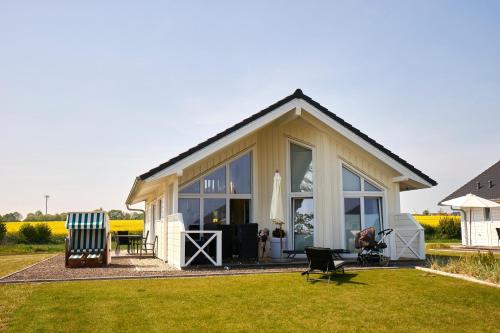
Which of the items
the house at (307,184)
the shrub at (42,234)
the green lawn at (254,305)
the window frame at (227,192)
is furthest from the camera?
the shrub at (42,234)

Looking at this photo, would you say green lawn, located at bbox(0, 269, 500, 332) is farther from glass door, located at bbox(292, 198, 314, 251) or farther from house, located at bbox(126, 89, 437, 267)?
glass door, located at bbox(292, 198, 314, 251)

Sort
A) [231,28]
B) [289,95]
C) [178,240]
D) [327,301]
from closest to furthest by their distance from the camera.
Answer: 1. [327,301]
2. [178,240]
3. [231,28]
4. [289,95]

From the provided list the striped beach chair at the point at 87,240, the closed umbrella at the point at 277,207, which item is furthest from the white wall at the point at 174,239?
the closed umbrella at the point at 277,207

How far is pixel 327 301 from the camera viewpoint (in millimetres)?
7355

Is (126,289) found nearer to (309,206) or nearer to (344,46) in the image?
(309,206)

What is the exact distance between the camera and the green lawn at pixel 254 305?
6020 mm

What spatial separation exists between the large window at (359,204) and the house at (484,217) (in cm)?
1233

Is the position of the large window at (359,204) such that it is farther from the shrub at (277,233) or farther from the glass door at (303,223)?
the shrub at (277,233)

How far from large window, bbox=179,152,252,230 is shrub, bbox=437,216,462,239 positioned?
23180 millimetres

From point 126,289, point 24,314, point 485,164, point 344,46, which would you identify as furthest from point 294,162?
point 485,164

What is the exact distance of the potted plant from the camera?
46.6 ft

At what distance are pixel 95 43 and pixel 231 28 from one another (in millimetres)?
3668

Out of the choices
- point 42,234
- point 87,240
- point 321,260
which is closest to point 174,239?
point 87,240

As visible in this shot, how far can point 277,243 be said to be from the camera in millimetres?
14242
